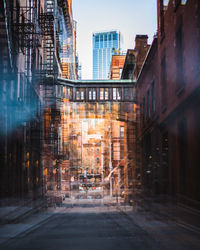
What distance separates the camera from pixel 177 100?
1504 centimetres

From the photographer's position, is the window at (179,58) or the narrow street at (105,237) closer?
the narrow street at (105,237)

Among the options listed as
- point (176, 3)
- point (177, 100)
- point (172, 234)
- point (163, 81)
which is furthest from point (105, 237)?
point (163, 81)

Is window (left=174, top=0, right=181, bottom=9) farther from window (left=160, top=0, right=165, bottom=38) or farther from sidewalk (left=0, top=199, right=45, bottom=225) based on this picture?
sidewalk (left=0, top=199, right=45, bottom=225)

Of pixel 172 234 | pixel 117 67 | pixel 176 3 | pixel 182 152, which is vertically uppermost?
pixel 117 67

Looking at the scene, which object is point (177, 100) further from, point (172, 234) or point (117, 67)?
point (117, 67)

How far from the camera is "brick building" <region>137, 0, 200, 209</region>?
1269 cm

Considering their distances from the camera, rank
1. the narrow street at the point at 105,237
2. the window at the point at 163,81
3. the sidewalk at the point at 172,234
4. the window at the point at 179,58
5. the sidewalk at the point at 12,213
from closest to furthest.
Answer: the narrow street at the point at 105,237 → the sidewalk at the point at 172,234 → the sidewalk at the point at 12,213 → the window at the point at 179,58 → the window at the point at 163,81

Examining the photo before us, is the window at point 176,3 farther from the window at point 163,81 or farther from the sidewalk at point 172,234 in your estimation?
the sidewalk at point 172,234

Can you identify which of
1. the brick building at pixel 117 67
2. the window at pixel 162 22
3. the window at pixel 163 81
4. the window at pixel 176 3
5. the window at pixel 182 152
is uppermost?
the brick building at pixel 117 67

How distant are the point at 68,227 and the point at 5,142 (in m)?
7.25

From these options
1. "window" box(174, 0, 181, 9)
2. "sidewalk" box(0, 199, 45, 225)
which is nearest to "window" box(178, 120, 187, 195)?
"window" box(174, 0, 181, 9)

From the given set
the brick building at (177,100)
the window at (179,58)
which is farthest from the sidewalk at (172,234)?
the window at (179,58)

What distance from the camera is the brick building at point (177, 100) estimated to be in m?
12.7

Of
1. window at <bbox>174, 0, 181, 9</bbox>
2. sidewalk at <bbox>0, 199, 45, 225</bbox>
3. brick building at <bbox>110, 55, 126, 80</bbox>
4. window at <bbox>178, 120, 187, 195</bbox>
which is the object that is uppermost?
brick building at <bbox>110, 55, 126, 80</bbox>
